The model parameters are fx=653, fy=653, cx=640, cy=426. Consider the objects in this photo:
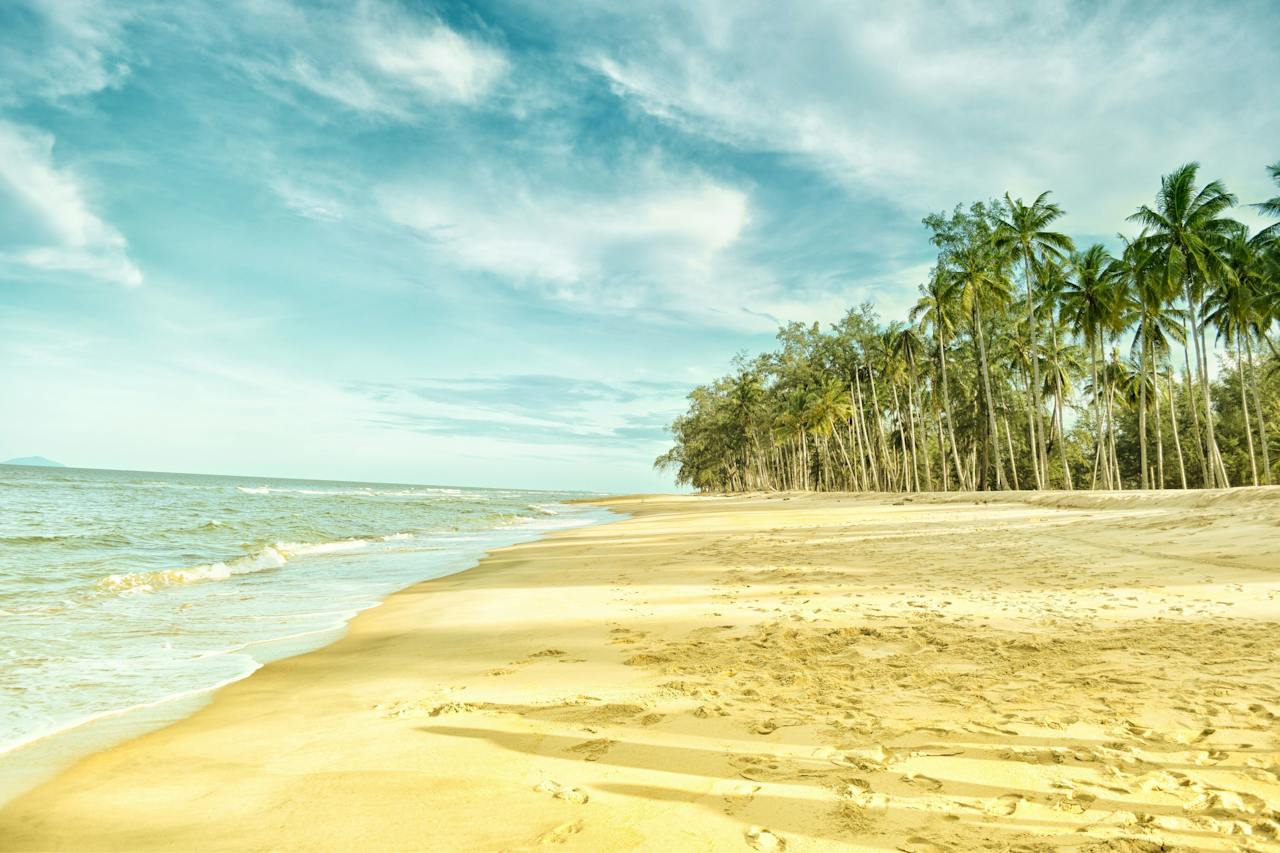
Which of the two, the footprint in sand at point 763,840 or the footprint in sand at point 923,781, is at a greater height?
the footprint in sand at point 923,781

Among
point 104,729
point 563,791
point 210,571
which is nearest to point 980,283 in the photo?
point 210,571

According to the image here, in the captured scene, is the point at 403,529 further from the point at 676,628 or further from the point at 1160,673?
the point at 1160,673

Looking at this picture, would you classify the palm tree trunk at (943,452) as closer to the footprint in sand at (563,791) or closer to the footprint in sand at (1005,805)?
the footprint in sand at (1005,805)

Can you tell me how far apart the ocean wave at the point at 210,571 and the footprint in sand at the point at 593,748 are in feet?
36.8

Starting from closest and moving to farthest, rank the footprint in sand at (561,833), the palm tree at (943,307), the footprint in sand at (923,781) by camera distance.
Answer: the footprint in sand at (561,833), the footprint in sand at (923,781), the palm tree at (943,307)

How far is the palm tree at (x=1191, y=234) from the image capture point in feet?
94.3

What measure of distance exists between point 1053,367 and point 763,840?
47412mm

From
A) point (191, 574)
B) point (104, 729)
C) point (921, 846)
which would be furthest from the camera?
point (191, 574)

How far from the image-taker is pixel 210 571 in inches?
526

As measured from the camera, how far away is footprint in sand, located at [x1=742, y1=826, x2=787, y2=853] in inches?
106

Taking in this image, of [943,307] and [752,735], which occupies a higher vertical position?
[943,307]

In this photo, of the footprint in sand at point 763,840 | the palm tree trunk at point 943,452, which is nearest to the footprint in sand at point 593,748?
the footprint in sand at point 763,840

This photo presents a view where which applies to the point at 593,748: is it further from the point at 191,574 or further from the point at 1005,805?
the point at 191,574

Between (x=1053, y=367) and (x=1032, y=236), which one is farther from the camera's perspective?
(x=1053, y=367)
